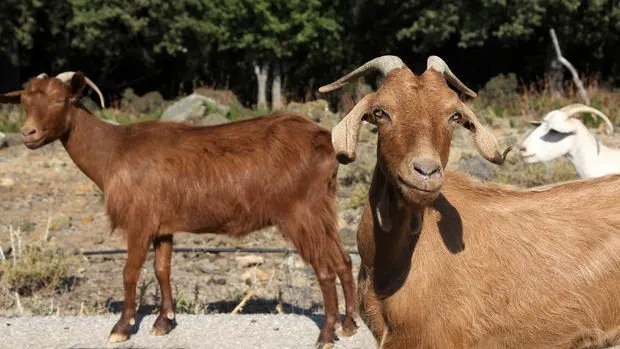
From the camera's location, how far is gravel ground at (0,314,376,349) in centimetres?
701

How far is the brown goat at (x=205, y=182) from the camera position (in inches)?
292

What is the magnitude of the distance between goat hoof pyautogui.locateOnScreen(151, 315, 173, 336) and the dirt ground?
895mm

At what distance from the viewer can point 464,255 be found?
4.55 meters

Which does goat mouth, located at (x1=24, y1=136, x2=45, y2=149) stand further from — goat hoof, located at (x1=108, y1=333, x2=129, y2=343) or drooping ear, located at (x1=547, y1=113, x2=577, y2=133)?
drooping ear, located at (x1=547, y1=113, x2=577, y2=133)

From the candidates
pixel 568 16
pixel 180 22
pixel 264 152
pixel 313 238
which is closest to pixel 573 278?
pixel 313 238

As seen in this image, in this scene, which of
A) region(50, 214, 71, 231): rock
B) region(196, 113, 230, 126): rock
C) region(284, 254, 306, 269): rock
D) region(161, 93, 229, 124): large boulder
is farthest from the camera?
region(161, 93, 229, 124): large boulder

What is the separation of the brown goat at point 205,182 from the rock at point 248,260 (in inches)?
122

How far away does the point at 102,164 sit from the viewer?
7859mm

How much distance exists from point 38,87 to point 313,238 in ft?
8.64

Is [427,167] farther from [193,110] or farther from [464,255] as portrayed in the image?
[193,110]

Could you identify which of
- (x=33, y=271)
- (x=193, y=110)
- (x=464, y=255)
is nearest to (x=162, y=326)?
(x=33, y=271)

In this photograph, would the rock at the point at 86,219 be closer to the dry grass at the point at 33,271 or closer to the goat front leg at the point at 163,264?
the dry grass at the point at 33,271

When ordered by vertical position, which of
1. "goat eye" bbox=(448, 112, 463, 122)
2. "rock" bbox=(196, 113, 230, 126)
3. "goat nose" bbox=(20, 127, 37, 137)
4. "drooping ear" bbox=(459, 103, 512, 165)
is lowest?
"rock" bbox=(196, 113, 230, 126)

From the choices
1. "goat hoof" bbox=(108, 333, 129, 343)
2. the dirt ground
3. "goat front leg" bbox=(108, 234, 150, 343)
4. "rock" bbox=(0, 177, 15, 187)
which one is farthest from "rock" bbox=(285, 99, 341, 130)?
"goat hoof" bbox=(108, 333, 129, 343)
